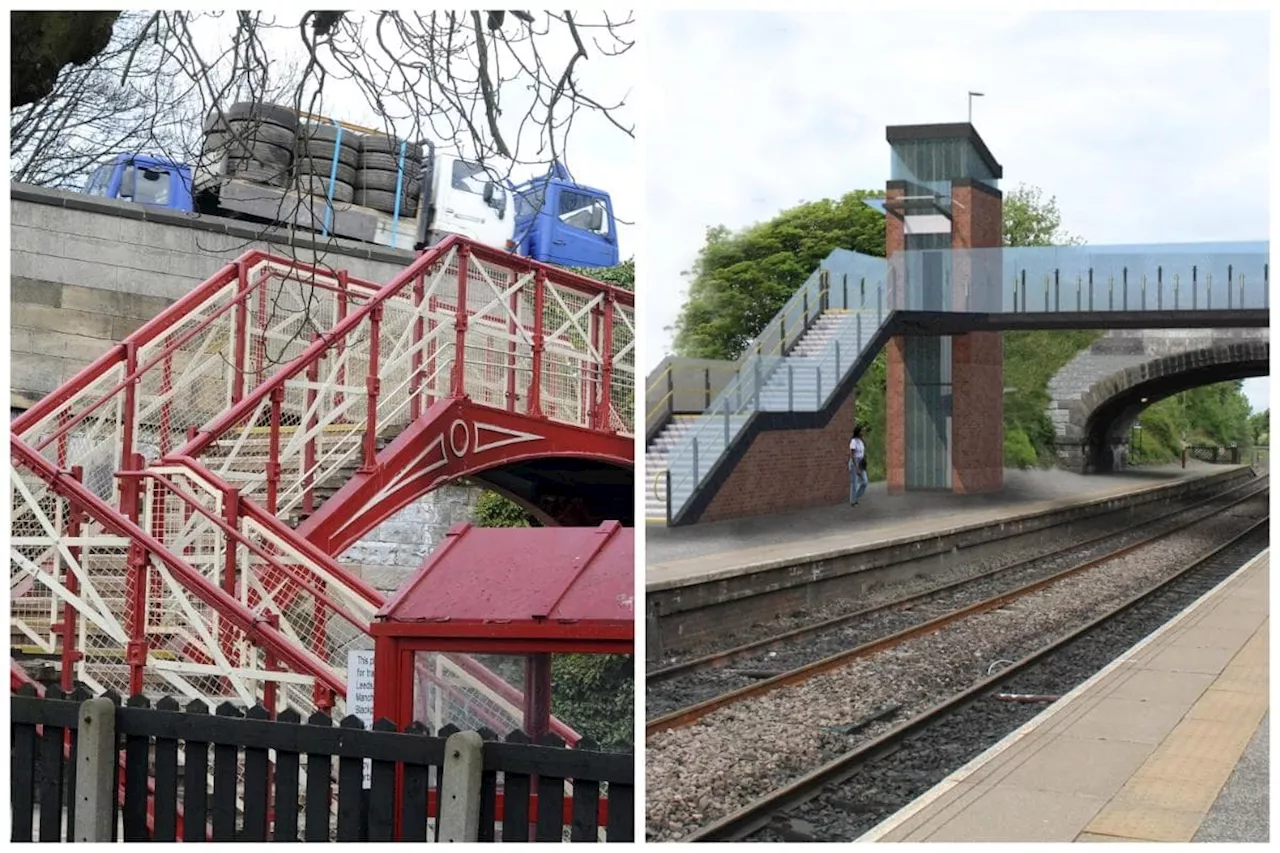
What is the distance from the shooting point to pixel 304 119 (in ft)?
15.1

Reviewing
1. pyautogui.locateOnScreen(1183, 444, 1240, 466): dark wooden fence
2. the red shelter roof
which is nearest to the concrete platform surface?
pyautogui.locateOnScreen(1183, 444, 1240, 466): dark wooden fence

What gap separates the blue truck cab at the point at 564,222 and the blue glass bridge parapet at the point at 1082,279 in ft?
3.05

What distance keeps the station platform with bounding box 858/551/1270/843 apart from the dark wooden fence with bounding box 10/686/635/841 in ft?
3.23

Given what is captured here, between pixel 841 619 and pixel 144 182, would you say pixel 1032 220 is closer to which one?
pixel 841 619

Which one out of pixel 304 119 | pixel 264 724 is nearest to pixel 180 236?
pixel 304 119

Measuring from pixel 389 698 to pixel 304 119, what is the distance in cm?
209

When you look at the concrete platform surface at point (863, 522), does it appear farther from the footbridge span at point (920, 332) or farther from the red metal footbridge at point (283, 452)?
the red metal footbridge at point (283, 452)

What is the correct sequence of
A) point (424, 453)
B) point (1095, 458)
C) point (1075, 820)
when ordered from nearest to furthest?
point (1075, 820), point (1095, 458), point (424, 453)

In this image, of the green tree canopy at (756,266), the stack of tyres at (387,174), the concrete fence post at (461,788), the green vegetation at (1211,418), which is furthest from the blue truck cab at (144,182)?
the green vegetation at (1211,418)

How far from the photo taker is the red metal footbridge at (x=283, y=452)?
177 inches

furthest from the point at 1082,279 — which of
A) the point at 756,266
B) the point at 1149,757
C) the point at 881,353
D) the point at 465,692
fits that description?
the point at 465,692

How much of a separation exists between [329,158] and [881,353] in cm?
208

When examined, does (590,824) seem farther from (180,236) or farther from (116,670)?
(180,236)

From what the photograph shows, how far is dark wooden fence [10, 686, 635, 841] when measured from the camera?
3502 mm
